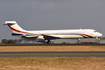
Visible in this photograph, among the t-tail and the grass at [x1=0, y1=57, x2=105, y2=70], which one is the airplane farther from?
the grass at [x1=0, y1=57, x2=105, y2=70]

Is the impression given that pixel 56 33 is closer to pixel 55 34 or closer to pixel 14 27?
pixel 55 34

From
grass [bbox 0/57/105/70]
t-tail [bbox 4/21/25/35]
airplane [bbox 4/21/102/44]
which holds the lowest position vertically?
grass [bbox 0/57/105/70]

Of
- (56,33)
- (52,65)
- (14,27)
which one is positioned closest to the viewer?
(52,65)

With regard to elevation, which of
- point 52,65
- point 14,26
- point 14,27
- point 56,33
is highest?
point 14,26

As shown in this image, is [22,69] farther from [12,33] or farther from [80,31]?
[12,33]

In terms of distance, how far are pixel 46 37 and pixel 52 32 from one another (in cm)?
255

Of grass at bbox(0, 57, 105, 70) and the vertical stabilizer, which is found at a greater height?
the vertical stabilizer

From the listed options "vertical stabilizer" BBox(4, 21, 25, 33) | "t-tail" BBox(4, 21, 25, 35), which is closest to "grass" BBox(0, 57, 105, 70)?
"t-tail" BBox(4, 21, 25, 35)

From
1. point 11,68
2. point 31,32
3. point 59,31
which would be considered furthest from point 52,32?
point 11,68

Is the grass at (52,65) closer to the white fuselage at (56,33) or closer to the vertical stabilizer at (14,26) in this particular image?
the white fuselage at (56,33)

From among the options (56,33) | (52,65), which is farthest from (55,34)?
(52,65)

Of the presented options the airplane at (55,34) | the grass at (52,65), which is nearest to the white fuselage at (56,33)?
the airplane at (55,34)

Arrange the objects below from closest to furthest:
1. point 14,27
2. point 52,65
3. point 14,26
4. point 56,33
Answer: point 52,65
point 56,33
point 14,27
point 14,26

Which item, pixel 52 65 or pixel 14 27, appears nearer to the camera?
pixel 52 65
